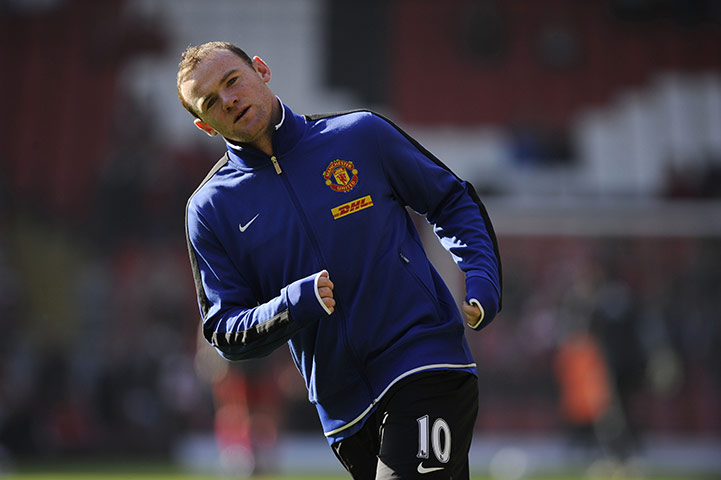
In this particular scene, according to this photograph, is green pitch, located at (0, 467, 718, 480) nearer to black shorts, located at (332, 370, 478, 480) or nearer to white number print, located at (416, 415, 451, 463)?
black shorts, located at (332, 370, 478, 480)

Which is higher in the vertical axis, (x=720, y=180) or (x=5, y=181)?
(x=5, y=181)

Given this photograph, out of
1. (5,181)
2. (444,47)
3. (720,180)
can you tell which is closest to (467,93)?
(444,47)

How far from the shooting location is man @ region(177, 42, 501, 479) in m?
3.16

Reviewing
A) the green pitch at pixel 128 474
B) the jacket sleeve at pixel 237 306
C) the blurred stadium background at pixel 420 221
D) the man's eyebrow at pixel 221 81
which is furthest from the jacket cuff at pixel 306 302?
the blurred stadium background at pixel 420 221

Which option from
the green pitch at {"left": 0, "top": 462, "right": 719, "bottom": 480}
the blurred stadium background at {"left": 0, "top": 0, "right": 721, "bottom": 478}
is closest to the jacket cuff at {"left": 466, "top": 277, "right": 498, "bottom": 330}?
the green pitch at {"left": 0, "top": 462, "right": 719, "bottom": 480}

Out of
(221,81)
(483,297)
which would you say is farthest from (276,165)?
(483,297)

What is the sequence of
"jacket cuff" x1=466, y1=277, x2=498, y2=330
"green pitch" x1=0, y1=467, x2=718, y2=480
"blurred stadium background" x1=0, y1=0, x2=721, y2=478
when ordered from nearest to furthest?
"jacket cuff" x1=466, y1=277, x2=498, y2=330 < "green pitch" x1=0, y1=467, x2=718, y2=480 < "blurred stadium background" x1=0, y1=0, x2=721, y2=478

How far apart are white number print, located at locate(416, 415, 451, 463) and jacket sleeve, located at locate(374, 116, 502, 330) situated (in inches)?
20.4

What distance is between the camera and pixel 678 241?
15586mm

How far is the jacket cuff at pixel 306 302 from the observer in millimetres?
2996

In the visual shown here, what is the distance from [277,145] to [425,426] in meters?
1.09

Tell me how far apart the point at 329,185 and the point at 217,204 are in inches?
16.0

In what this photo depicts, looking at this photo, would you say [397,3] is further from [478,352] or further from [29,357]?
[29,357]

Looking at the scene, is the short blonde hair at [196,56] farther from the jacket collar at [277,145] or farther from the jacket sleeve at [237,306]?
the jacket sleeve at [237,306]
